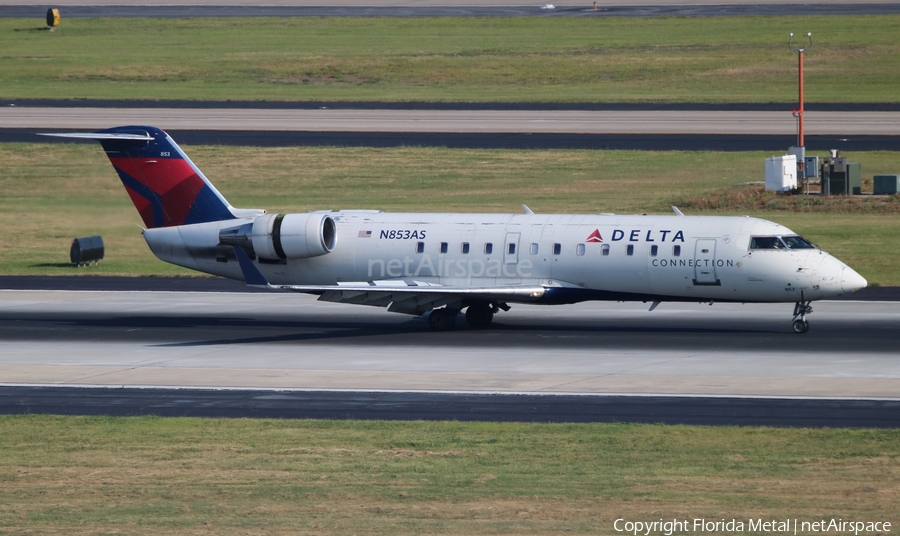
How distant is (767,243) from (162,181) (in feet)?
57.1

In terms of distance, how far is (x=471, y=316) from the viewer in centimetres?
3731

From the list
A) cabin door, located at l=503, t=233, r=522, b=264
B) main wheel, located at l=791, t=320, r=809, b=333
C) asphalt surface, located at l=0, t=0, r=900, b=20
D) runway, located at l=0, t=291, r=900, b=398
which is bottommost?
runway, located at l=0, t=291, r=900, b=398

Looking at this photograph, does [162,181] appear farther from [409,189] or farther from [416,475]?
[409,189]

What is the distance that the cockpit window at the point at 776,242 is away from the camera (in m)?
33.7

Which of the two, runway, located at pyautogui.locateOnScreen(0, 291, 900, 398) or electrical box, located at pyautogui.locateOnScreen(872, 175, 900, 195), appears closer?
runway, located at pyautogui.locateOnScreen(0, 291, 900, 398)

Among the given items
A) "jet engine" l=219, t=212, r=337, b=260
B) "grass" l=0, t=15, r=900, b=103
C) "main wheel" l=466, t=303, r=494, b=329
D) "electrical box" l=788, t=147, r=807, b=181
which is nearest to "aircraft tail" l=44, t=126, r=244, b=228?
"jet engine" l=219, t=212, r=337, b=260

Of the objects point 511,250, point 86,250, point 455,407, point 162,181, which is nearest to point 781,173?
point 511,250

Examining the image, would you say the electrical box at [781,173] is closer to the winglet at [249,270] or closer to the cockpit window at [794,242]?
the cockpit window at [794,242]

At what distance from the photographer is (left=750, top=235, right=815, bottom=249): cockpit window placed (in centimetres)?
3372

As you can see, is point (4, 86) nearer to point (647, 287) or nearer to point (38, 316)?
point (38, 316)

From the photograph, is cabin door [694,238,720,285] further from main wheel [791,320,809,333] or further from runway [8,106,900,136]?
runway [8,106,900,136]

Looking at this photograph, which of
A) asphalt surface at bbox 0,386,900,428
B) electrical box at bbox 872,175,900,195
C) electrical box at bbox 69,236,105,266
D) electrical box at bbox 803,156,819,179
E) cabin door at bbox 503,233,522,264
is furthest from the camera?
electrical box at bbox 803,156,819,179

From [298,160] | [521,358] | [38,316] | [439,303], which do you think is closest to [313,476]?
[521,358]

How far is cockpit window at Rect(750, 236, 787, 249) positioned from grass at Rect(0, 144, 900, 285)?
1376 centimetres
